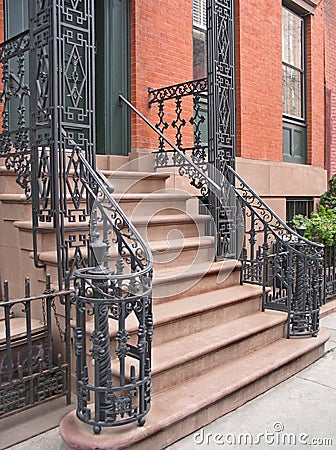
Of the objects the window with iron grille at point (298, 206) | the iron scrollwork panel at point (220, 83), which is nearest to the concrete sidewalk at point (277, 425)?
the iron scrollwork panel at point (220, 83)

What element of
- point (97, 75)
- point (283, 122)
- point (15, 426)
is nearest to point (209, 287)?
point (15, 426)

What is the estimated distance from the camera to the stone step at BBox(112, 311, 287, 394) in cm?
360

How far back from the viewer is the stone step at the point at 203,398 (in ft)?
9.84

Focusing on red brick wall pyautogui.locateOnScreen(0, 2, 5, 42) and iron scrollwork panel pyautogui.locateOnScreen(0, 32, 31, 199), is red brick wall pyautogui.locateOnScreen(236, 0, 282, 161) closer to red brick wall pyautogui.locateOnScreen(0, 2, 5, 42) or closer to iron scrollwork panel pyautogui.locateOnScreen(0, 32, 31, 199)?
red brick wall pyautogui.locateOnScreen(0, 2, 5, 42)

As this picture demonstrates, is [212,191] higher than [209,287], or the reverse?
[212,191]

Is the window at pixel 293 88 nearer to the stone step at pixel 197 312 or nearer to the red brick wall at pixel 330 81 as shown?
the red brick wall at pixel 330 81

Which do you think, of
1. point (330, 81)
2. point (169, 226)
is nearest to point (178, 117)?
point (169, 226)

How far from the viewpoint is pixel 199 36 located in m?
7.87

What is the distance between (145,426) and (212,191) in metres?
3.04

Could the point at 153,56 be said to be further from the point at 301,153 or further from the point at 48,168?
the point at 301,153

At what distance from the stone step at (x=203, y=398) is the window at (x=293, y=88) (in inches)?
229

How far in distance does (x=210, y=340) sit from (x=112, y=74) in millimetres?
4087

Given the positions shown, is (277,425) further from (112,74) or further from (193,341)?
(112,74)

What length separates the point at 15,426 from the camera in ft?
11.0
